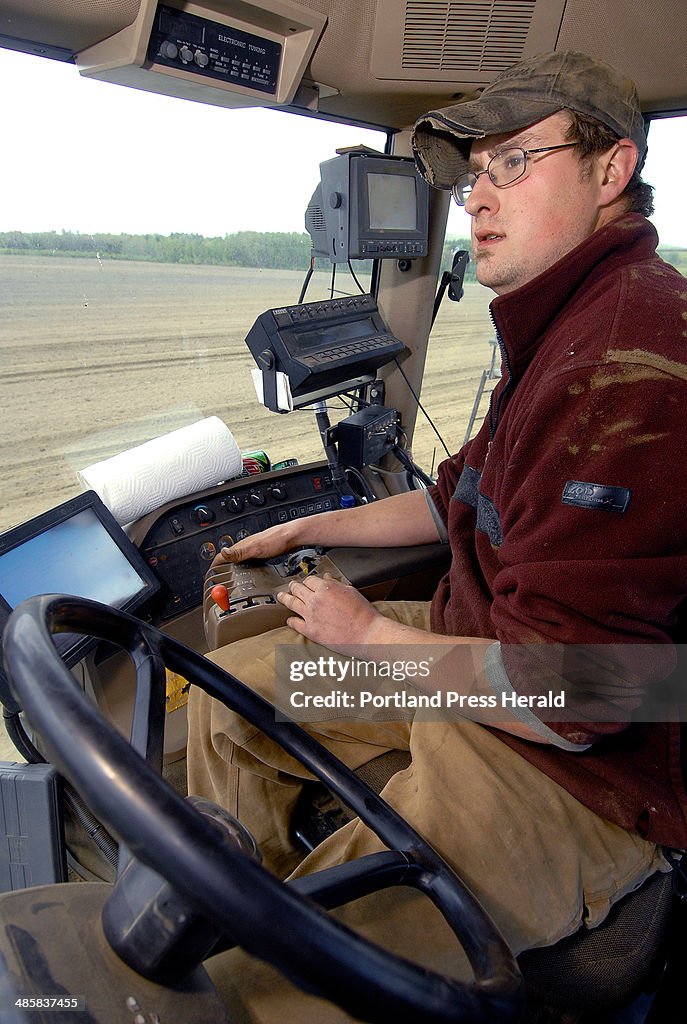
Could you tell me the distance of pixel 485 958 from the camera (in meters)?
0.64

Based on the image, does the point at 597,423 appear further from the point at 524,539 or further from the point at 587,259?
the point at 587,259

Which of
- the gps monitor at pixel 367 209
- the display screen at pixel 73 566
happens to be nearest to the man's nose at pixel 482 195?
the gps monitor at pixel 367 209

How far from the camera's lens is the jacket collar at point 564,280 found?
1.08 m

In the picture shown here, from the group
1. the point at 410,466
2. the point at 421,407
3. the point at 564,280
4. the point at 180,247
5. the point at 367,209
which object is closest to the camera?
the point at 564,280

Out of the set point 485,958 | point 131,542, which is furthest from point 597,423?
point 131,542

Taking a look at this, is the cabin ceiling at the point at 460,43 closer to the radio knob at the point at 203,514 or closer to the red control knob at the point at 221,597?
the radio knob at the point at 203,514

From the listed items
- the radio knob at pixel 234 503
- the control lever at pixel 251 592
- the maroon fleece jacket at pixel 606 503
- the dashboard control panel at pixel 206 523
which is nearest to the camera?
the maroon fleece jacket at pixel 606 503

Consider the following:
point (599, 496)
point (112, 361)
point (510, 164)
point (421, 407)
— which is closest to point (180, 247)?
point (112, 361)

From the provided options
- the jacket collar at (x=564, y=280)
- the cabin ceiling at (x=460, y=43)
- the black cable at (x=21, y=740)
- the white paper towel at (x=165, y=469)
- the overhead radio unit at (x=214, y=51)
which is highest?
the cabin ceiling at (x=460, y=43)

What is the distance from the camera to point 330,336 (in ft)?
6.98

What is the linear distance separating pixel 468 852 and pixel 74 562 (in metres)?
1.09

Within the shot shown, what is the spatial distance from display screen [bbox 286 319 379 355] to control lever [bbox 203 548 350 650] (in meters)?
0.66

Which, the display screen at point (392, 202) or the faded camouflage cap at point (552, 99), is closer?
the faded camouflage cap at point (552, 99)

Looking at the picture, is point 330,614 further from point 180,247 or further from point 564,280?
point 180,247
